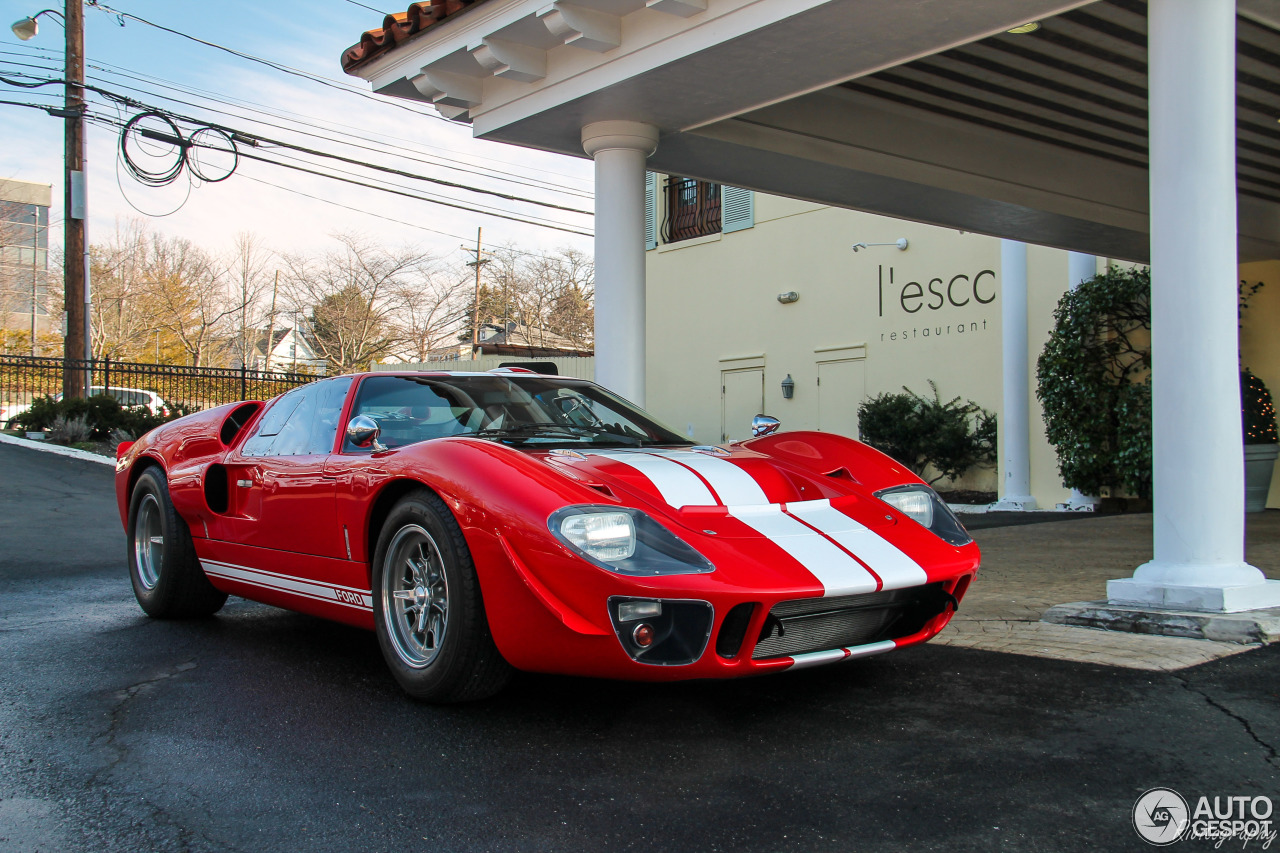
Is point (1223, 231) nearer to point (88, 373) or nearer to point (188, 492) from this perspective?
point (188, 492)

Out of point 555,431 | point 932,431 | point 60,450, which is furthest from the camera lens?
point 60,450

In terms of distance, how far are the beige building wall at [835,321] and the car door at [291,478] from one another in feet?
21.6

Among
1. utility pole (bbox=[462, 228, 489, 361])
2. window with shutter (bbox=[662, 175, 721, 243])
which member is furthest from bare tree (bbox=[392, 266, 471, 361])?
window with shutter (bbox=[662, 175, 721, 243])

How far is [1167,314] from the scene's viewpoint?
4559mm

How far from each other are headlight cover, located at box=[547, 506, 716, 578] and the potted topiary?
379 inches

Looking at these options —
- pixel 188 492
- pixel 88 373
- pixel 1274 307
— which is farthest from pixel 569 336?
pixel 188 492

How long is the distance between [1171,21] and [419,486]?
3.89m

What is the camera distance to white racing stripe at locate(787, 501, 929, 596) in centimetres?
309

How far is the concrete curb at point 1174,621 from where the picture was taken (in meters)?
3.96

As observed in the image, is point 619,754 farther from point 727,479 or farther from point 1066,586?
point 1066,586

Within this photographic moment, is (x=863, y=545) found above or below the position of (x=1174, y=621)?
above

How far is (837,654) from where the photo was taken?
3.02 metres

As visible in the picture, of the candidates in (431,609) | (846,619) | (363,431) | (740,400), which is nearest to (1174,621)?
(846,619)

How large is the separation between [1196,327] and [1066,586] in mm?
1822
